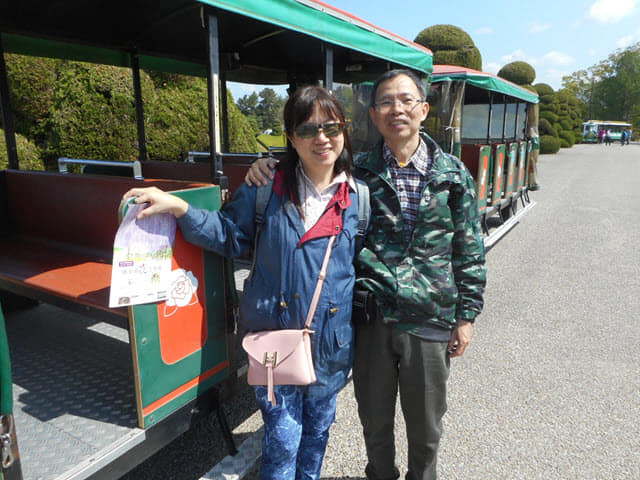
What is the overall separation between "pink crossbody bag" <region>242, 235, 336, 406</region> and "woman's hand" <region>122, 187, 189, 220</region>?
1.96 feet

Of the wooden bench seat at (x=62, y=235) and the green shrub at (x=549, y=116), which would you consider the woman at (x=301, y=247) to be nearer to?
the wooden bench seat at (x=62, y=235)

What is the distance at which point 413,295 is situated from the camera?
5.93 ft

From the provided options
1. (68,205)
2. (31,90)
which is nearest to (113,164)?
(68,205)

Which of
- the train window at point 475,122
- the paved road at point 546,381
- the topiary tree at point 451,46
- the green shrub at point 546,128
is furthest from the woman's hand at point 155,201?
the green shrub at point 546,128

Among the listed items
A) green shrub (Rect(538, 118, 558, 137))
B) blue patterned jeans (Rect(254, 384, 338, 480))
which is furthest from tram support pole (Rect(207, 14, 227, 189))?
green shrub (Rect(538, 118, 558, 137))

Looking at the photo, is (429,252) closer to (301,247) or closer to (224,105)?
(301,247)

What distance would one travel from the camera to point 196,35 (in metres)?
4.05

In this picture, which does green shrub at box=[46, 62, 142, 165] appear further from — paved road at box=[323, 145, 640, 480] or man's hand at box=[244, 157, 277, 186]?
man's hand at box=[244, 157, 277, 186]

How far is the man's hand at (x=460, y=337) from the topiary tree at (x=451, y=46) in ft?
66.6

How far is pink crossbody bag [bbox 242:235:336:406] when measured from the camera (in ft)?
5.64

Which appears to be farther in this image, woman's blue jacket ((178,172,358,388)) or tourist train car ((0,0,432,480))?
tourist train car ((0,0,432,480))

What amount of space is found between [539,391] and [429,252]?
1.96m

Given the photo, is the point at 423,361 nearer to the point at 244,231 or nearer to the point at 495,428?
the point at 244,231

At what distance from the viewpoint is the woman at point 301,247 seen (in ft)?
5.70
